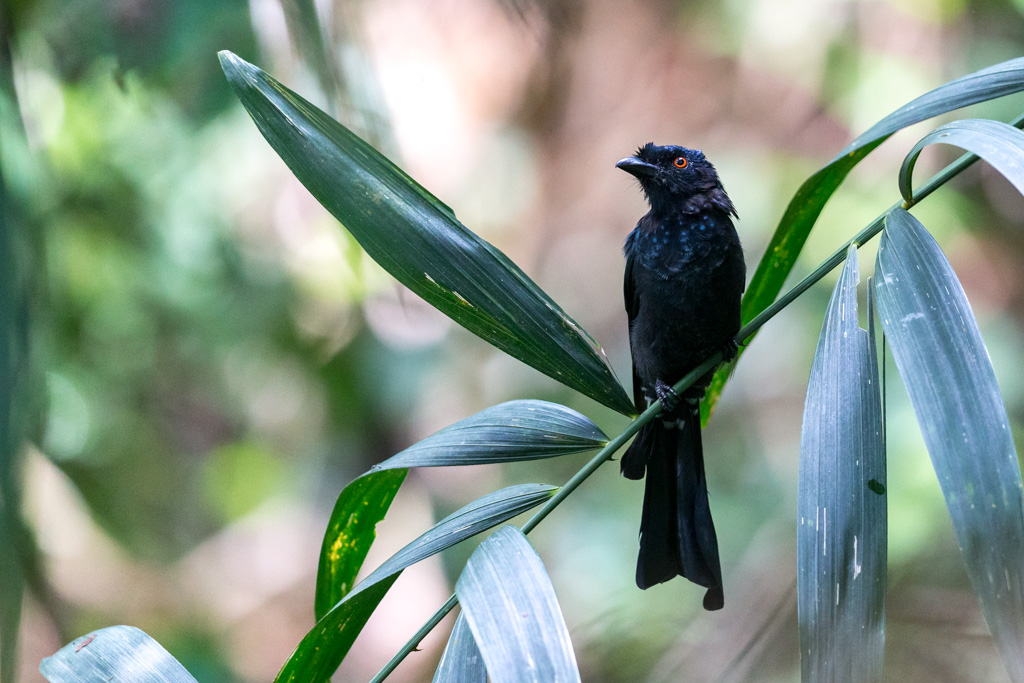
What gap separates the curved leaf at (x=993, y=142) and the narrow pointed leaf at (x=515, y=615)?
652mm

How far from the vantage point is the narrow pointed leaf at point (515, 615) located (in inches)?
29.6

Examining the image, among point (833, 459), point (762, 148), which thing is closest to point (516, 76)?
point (762, 148)

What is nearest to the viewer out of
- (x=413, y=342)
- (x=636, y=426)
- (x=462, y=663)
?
(x=462, y=663)

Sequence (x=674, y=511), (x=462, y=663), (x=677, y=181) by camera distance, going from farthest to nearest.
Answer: (x=677, y=181) < (x=674, y=511) < (x=462, y=663)

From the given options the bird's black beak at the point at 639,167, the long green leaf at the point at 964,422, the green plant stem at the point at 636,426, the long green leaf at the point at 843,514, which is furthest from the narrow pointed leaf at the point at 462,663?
the bird's black beak at the point at 639,167

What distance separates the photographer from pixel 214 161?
137 inches

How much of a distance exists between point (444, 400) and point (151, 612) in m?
1.83

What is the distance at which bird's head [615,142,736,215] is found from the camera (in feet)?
6.39

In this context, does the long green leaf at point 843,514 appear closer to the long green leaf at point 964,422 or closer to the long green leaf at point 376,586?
the long green leaf at point 964,422

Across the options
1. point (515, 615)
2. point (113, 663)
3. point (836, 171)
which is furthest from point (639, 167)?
point (113, 663)

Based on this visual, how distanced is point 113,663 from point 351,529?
0.38m

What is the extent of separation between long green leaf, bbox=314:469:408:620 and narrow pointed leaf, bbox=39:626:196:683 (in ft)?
0.87

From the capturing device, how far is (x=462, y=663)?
93 centimetres

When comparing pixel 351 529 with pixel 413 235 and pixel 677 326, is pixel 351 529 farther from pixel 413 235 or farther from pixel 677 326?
pixel 677 326
